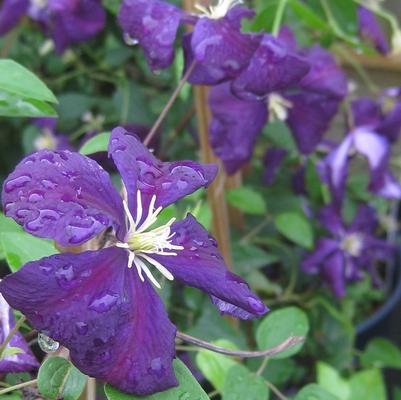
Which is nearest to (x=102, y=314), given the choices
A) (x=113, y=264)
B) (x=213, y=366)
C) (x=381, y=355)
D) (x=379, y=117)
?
(x=113, y=264)

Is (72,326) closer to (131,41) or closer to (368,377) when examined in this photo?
(131,41)

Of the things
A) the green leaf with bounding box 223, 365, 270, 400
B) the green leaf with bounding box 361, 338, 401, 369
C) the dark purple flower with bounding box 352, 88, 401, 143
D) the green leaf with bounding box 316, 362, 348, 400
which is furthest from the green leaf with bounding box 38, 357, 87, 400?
the green leaf with bounding box 361, 338, 401, 369

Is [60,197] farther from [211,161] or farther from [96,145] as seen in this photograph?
[211,161]

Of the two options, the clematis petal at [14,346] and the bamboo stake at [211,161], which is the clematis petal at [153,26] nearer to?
the bamboo stake at [211,161]

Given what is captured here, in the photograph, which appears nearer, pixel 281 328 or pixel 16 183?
pixel 16 183

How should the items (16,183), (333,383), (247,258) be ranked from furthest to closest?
1. (247,258)
2. (333,383)
3. (16,183)

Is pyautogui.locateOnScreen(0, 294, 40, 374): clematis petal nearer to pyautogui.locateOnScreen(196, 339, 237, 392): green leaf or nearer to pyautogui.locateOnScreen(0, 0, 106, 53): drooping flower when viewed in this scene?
pyautogui.locateOnScreen(196, 339, 237, 392): green leaf
